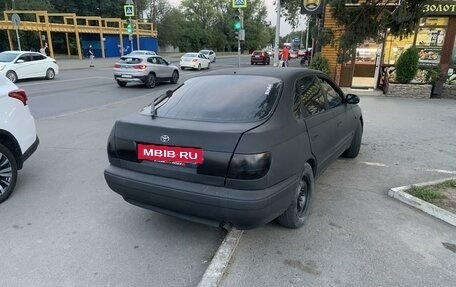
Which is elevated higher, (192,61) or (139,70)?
(139,70)

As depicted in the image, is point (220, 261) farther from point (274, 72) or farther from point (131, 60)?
point (131, 60)

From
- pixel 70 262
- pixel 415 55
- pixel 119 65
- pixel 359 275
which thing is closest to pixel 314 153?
pixel 359 275

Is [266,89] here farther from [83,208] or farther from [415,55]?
[415,55]

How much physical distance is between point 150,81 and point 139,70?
0.85 metres

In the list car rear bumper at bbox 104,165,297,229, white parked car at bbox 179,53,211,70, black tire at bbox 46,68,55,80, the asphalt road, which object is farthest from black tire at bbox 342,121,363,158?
white parked car at bbox 179,53,211,70

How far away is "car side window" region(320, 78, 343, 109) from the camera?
4.40m

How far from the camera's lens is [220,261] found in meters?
2.96

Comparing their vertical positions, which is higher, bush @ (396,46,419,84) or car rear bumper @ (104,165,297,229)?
bush @ (396,46,419,84)

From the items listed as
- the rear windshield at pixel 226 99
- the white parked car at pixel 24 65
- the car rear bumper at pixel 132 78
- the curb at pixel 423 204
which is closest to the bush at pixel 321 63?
the car rear bumper at pixel 132 78

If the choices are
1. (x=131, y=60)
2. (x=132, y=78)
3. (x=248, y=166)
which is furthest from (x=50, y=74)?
(x=248, y=166)

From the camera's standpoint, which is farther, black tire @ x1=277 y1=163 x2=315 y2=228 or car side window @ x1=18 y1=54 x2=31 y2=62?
car side window @ x1=18 y1=54 x2=31 y2=62

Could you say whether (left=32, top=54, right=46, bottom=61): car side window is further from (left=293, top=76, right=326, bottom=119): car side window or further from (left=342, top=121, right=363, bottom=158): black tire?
(left=293, top=76, right=326, bottom=119): car side window

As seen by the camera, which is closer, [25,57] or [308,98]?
[308,98]

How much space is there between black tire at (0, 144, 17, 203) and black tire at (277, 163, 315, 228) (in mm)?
3208
